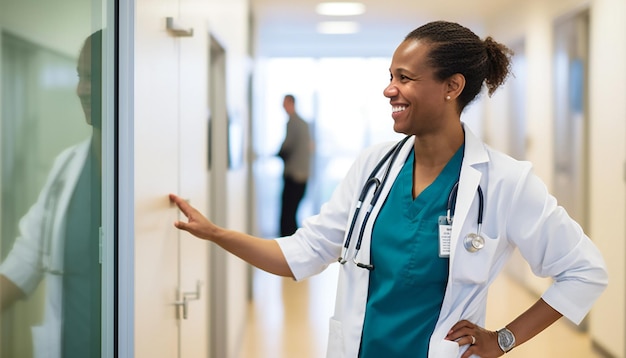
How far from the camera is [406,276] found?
159cm

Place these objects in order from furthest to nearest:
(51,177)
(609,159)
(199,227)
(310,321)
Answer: (310,321)
(609,159)
(199,227)
(51,177)

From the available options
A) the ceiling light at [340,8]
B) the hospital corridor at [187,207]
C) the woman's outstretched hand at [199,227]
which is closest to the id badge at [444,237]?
the hospital corridor at [187,207]

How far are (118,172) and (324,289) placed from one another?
453cm

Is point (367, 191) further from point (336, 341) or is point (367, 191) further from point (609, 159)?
point (609, 159)

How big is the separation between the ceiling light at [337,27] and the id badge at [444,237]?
6.33 metres

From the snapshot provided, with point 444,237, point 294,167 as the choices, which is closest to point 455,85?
point 444,237

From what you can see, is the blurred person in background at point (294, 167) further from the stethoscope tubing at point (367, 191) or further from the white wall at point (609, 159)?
the stethoscope tubing at point (367, 191)

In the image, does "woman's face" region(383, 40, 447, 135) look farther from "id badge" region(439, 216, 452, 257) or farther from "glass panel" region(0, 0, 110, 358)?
"glass panel" region(0, 0, 110, 358)

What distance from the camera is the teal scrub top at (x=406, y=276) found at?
5.21 feet

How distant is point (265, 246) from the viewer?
1.85 metres

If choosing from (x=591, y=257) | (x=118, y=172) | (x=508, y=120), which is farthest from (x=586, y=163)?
(x=118, y=172)

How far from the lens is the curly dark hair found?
1618 millimetres

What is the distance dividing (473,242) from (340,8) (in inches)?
215

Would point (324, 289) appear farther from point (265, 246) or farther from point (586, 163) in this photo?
point (265, 246)
